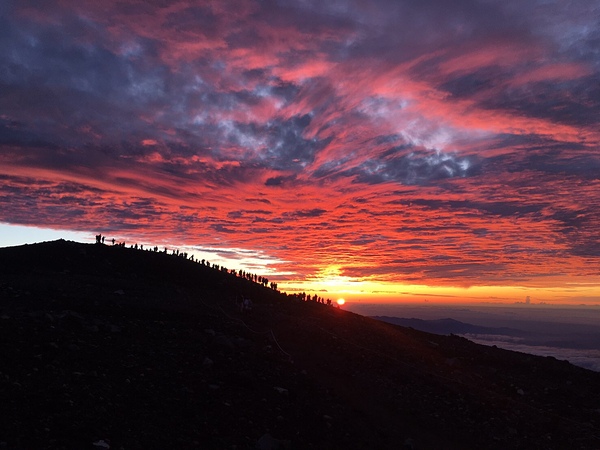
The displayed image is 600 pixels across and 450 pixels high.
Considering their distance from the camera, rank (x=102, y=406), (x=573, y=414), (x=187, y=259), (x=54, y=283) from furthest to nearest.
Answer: (x=187, y=259)
(x=54, y=283)
(x=573, y=414)
(x=102, y=406)

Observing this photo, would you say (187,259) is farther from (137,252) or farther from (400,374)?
(400,374)

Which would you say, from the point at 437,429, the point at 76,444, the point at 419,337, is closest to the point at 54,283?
the point at 76,444

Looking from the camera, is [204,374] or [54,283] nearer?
[204,374]

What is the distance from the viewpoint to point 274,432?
1179 cm

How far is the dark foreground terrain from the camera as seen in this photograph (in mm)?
10047

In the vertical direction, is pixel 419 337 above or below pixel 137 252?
below

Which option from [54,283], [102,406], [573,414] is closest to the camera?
[102,406]

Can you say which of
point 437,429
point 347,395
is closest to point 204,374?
point 347,395

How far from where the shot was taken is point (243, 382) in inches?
570

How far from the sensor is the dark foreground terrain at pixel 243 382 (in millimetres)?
10047

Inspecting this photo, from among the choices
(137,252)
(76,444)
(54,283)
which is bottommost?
(76,444)

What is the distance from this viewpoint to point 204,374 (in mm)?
14328

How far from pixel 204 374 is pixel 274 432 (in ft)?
12.5

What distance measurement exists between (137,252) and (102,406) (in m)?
37.1
